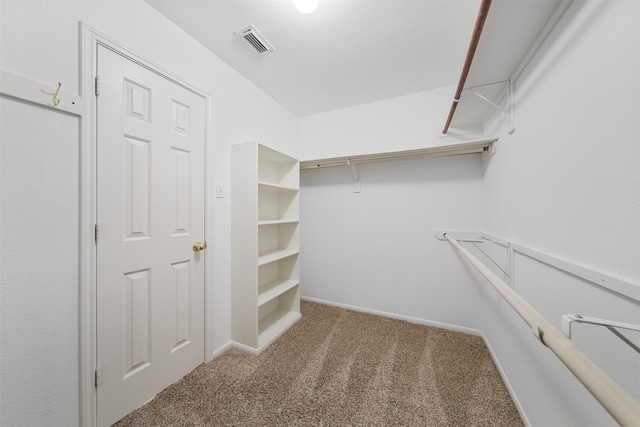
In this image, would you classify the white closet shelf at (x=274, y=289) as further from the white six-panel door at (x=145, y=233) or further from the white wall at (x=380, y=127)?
the white wall at (x=380, y=127)

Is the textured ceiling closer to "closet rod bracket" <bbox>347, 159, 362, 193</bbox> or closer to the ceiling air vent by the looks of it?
the ceiling air vent

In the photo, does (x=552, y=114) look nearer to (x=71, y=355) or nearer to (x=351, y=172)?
(x=351, y=172)

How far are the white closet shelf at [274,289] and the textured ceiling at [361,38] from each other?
2109 millimetres

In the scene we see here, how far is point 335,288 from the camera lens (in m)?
2.81

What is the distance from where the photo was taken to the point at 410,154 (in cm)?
226

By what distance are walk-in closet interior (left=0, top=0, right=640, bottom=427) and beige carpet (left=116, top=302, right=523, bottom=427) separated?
0.02 m

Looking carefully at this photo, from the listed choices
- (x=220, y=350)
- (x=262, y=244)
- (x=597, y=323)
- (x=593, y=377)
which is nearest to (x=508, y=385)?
(x=597, y=323)

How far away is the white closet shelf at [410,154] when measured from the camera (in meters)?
1.92

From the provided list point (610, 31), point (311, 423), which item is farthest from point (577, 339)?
point (311, 423)

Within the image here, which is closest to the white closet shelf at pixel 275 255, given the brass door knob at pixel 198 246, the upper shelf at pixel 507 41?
the brass door knob at pixel 198 246

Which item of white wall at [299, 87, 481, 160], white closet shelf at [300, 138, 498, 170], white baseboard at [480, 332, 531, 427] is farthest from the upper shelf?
white baseboard at [480, 332, 531, 427]

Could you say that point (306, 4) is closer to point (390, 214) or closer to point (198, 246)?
point (198, 246)

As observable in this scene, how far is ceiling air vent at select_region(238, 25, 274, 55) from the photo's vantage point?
156 centimetres

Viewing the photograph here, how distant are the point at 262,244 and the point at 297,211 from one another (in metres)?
0.53
